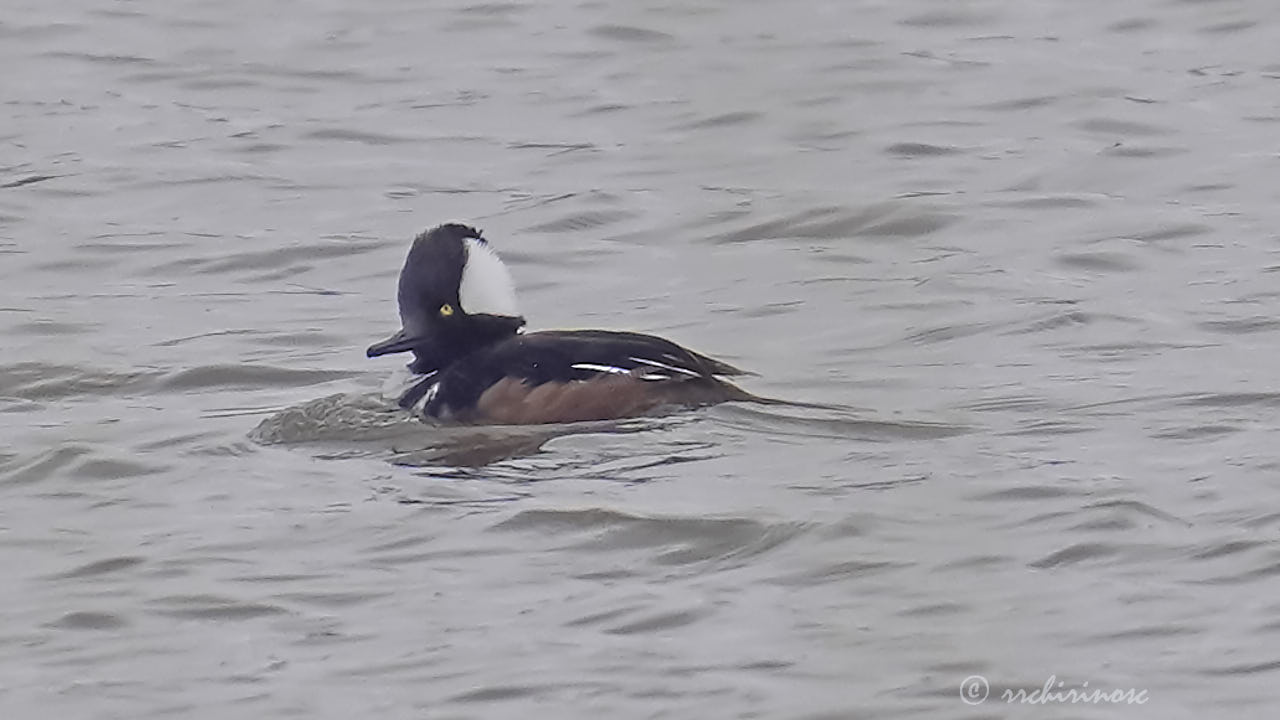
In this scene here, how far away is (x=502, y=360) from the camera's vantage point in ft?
28.6

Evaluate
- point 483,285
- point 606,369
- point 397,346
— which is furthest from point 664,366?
point 397,346

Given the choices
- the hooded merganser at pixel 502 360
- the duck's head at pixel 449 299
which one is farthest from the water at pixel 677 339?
the duck's head at pixel 449 299

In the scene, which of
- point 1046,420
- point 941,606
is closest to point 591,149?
point 1046,420

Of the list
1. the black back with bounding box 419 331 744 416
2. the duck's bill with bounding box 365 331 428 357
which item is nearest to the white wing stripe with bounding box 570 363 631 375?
the black back with bounding box 419 331 744 416

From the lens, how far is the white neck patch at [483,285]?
8.88 m

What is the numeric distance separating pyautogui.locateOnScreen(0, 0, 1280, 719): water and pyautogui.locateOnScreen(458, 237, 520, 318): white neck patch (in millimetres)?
460

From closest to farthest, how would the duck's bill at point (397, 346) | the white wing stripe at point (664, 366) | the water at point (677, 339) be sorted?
the water at point (677, 339) → the white wing stripe at point (664, 366) → the duck's bill at point (397, 346)

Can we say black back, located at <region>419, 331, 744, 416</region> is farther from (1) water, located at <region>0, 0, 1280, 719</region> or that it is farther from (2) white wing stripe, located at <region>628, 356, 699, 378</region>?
(1) water, located at <region>0, 0, 1280, 719</region>

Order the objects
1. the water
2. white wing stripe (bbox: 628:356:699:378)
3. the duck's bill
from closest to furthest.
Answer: the water → white wing stripe (bbox: 628:356:699:378) → the duck's bill

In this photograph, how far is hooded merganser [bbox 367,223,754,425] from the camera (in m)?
8.58

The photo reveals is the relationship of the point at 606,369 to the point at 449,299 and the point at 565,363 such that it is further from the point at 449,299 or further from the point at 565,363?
the point at 449,299

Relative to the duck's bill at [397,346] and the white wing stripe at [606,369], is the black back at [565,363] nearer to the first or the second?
the white wing stripe at [606,369]

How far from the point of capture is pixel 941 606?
6125 mm

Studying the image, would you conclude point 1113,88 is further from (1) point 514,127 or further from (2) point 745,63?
(2) point 745,63
